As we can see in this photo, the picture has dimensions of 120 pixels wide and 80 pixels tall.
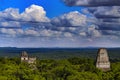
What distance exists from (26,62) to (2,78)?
3616 cm

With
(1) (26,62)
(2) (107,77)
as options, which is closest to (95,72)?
(2) (107,77)

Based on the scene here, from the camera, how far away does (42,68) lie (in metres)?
119

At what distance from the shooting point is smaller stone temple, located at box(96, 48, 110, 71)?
110 meters

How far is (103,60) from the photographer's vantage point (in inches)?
4341

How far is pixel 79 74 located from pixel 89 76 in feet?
7.67

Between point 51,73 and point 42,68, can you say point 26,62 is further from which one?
point 51,73

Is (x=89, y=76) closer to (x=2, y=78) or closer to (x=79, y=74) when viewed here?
(x=79, y=74)

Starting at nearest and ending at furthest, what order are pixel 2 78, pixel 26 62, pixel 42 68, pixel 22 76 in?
pixel 2 78, pixel 22 76, pixel 42 68, pixel 26 62

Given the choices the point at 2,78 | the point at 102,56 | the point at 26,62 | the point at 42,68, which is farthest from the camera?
the point at 26,62

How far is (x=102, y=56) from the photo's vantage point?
360 ft

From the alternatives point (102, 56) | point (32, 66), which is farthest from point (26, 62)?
point (102, 56)

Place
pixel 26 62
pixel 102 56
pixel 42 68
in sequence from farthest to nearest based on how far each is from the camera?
pixel 26 62
pixel 42 68
pixel 102 56

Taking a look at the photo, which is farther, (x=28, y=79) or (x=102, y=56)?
(x=102, y=56)

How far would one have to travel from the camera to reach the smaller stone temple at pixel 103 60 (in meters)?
110
